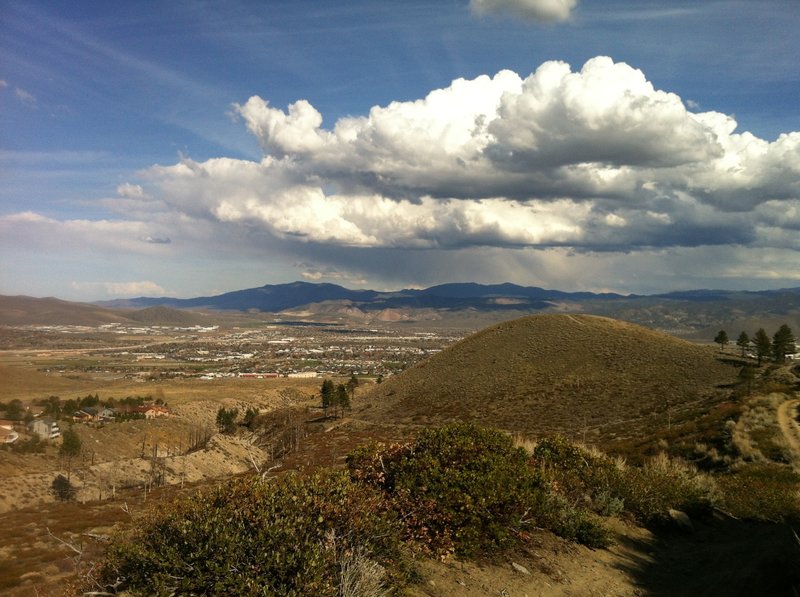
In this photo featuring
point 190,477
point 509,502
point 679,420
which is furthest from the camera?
point 190,477

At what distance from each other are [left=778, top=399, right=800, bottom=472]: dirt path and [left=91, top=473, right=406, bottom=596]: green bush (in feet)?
79.5

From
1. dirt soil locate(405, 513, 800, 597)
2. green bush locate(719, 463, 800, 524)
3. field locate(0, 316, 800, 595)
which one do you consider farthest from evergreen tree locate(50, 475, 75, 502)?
green bush locate(719, 463, 800, 524)

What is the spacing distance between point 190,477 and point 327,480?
62.6 metres

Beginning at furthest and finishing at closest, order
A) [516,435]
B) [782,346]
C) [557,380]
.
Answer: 1. [782,346]
2. [557,380]
3. [516,435]

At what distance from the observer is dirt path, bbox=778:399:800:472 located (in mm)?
25927

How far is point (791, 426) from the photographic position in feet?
107

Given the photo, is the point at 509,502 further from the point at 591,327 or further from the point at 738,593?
the point at 591,327

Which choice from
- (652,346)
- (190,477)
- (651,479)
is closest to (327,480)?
(651,479)

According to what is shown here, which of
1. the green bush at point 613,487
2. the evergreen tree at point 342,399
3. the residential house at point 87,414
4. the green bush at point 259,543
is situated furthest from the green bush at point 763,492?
the residential house at point 87,414

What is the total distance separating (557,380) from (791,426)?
45717 mm

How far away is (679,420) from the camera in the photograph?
5044 cm

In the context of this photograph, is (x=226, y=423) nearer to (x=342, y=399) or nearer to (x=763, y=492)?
(x=342, y=399)

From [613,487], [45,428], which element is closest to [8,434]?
[45,428]

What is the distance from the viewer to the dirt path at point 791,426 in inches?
1021
